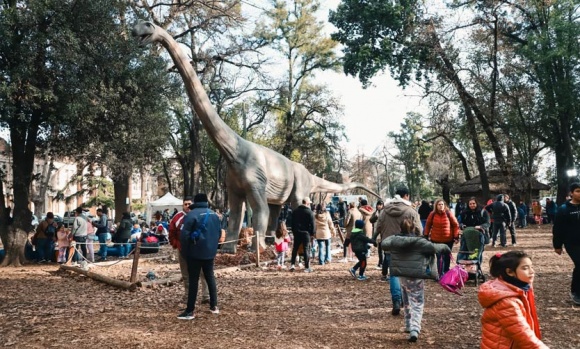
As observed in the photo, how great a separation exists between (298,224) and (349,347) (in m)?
6.15

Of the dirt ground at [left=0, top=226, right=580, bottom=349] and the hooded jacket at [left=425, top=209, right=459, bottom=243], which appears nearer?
the dirt ground at [left=0, top=226, right=580, bottom=349]

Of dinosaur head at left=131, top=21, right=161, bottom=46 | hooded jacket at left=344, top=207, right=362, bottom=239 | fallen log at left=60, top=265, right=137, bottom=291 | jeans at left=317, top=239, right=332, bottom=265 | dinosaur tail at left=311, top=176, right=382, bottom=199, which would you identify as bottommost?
fallen log at left=60, top=265, right=137, bottom=291

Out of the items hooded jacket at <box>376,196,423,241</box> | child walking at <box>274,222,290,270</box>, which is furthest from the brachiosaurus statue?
hooded jacket at <box>376,196,423,241</box>

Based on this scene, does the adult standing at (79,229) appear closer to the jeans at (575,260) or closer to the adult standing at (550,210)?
the jeans at (575,260)

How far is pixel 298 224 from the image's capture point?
11.8m

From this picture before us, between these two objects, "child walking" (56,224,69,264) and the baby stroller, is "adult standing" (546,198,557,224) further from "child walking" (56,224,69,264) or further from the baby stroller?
"child walking" (56,224,69,264)

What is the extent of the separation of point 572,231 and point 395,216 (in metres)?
2.37

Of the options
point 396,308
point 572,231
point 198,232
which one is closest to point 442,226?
point 572,231

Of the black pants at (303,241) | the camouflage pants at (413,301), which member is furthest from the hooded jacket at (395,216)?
the black pants at (303,241)

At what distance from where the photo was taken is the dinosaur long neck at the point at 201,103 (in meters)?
12.4

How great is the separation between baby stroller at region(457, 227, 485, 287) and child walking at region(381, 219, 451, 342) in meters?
Answer: 3.85

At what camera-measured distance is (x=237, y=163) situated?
46.1 ft

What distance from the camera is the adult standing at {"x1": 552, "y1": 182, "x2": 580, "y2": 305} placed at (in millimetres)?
7305

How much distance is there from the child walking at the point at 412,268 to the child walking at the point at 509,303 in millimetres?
2331
